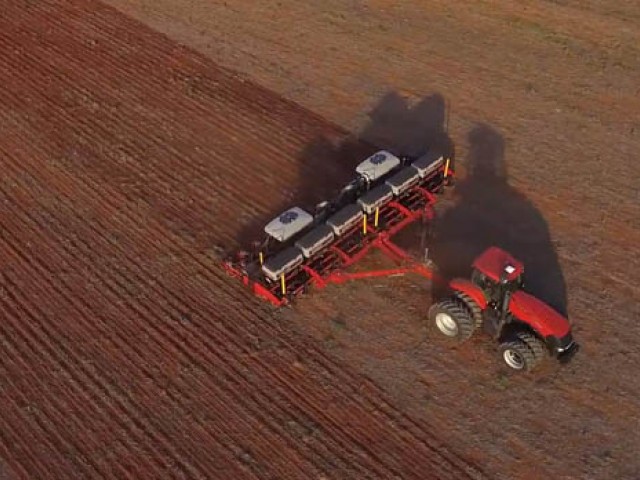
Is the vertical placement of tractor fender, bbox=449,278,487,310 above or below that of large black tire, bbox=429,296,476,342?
above

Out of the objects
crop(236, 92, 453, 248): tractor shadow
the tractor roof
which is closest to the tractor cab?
the tractor roof

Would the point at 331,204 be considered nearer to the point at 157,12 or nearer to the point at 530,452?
the point at 530,452

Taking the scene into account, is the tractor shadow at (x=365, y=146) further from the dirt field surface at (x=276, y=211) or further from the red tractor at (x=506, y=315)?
the red tractor at (x=506, y=315)

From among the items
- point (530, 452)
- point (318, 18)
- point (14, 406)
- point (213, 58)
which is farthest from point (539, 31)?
point (14, 406)

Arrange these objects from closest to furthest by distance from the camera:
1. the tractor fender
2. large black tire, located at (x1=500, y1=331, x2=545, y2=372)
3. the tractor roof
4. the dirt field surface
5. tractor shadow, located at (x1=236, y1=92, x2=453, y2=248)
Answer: the dirt field surface → the tractor roof → large black tire, located at (x1=500, y1=331, x2=545, y2=372) → the tractor fender → tractor shadow, located at (x1=236, y1=92, x2=453, y2=248)

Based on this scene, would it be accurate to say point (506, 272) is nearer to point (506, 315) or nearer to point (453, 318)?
point (506, 315)

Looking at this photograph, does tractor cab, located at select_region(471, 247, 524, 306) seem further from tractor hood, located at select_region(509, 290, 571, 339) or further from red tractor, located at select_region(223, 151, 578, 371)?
tractor hood, located at select_region(509, 290, 571, 339)

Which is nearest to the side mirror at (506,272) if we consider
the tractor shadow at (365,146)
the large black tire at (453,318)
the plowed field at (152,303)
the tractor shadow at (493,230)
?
the large black tire at (453,318)
